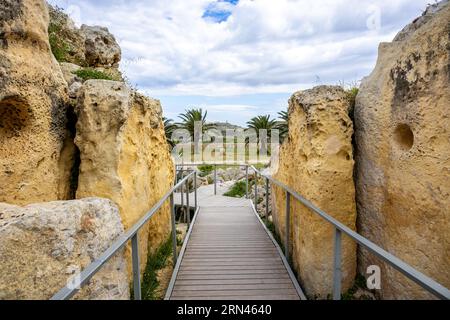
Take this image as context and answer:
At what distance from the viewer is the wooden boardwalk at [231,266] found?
14.3 feet

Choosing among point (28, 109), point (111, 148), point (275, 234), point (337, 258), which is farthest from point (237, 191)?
point (337, 258)

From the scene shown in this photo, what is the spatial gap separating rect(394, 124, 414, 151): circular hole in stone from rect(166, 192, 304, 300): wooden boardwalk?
2.38 metres

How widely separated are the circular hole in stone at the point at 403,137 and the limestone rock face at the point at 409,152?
0.04ft

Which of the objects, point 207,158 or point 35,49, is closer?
point 35,49

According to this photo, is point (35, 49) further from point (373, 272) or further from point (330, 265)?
point (373, 272)

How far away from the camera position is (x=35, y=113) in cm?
400

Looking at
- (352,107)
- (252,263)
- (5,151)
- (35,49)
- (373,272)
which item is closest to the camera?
(5,151)

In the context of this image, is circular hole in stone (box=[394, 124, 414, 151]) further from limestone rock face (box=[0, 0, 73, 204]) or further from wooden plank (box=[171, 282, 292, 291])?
limestone rock face (box=[0, 0, 73, 204])

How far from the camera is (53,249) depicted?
253cm

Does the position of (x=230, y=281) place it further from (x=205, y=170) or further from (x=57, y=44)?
(x=205, y=170)

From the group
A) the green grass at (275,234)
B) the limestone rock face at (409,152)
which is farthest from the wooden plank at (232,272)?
the limestone rock face at (409,152)

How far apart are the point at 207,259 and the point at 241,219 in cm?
276

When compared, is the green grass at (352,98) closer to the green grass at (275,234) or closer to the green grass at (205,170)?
the green grass at (275,234)
